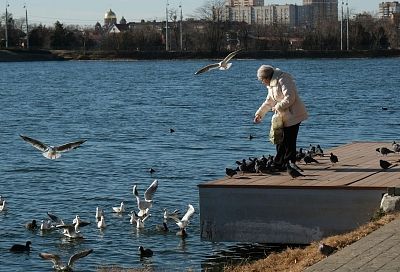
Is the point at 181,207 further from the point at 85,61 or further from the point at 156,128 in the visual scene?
the point at 85,61

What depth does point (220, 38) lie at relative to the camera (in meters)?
166

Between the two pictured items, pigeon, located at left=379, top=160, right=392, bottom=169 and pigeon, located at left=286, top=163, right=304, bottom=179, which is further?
pigeon, located at left=379, top=160, right=392, bottom=169

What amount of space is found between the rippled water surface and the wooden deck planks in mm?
1239

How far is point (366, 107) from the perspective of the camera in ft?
162

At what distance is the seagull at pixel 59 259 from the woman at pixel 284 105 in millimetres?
3050

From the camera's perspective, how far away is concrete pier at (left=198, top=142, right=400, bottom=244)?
13.8 m

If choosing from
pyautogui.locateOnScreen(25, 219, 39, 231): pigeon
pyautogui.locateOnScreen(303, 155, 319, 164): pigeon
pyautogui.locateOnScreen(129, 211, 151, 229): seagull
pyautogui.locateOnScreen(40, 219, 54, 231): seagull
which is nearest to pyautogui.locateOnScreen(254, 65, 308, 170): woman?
pyautogui.locateOnScreen(303, 155, 319, 164): pigeon

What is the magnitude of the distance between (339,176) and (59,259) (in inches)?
163

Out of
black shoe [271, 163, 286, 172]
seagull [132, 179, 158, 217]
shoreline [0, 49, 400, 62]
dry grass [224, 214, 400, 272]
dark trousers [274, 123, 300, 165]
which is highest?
dark trousers [274, 123, 300, 165]

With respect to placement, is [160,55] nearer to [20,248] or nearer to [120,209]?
[120,209]

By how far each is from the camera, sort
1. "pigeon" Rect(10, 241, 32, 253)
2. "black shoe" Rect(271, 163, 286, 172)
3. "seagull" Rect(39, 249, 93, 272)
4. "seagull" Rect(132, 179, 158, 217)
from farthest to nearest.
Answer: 1. "seagull" Rect(132, 179, 158, 217)
2. "pigeon" Rect(10, 241, 32, 253)
3. "black shoe" Rect(271, 163, 286, 172)
4. "seagull" Rect(39, 249, 93, 272)

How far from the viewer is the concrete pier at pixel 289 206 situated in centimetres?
1384

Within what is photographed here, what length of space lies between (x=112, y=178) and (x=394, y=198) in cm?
1245

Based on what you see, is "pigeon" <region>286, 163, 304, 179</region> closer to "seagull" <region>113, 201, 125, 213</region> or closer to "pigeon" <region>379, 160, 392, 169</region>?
"pigeon" <region>379, 160, 392, 169</region>
